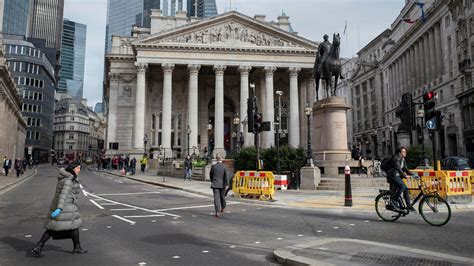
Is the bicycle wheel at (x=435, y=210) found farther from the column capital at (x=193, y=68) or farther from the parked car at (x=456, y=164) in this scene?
the column capital at (x=193, y=68)

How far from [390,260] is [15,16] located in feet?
459

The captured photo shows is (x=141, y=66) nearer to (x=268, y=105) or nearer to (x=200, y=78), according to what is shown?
(x=200, y=78)

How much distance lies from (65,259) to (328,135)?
682 inches

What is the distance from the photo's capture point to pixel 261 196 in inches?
597

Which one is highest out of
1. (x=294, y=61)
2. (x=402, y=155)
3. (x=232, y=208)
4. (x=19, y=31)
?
(x=19, y=31)

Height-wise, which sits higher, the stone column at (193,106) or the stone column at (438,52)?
the stone column at (438,52)

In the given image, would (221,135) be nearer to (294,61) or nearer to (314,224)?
(294,61)

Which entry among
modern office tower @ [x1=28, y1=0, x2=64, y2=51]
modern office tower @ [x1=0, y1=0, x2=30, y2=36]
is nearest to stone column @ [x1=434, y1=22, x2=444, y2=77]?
modern office tower @ [x1=0, y1=0, x2=30, y2=36]

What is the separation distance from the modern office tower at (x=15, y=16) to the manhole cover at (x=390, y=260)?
129974 mm

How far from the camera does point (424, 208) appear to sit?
902 centimetres

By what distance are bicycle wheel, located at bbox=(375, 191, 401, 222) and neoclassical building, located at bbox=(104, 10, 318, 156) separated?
3506 cm

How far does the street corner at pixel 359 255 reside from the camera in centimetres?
521

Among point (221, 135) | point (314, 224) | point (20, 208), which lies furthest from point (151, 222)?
point (221, 135)

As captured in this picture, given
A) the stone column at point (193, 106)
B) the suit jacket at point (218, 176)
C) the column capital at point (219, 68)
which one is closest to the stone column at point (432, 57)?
the column capital at point (219, 68)
